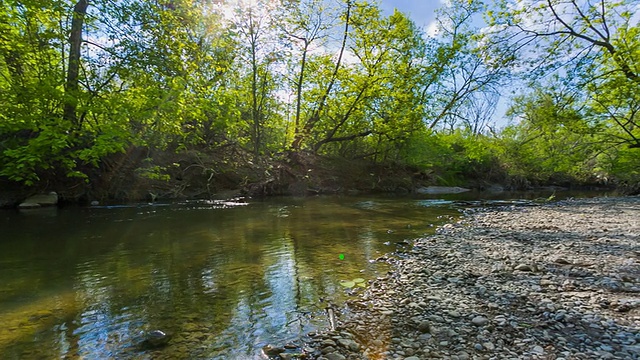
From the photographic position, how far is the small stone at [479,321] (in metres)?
3.50

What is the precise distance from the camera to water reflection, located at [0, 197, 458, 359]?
11.1 ft

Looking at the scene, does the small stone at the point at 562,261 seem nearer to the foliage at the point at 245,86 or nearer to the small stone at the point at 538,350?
the small stone at the point at 538,350

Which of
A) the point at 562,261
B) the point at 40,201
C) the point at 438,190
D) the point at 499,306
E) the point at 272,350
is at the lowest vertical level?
the point at 272,350

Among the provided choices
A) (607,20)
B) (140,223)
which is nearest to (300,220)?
(140,223)

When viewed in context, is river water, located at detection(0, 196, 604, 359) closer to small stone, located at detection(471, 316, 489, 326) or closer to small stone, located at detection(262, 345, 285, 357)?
small stone, located at detection(262, 345, 285, 357)

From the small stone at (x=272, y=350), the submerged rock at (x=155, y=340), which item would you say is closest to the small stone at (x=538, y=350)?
the small stone at (x=272, y=350)

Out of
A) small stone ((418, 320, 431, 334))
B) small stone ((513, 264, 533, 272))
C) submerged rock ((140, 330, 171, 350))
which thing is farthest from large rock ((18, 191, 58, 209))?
small stone ((513, 264, 533, 272))

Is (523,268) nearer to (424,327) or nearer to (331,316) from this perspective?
(424,327)

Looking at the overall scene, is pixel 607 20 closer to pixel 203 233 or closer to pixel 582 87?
pixel 582 87

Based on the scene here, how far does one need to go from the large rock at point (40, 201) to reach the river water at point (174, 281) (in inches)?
161

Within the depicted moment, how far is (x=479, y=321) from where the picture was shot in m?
3.53

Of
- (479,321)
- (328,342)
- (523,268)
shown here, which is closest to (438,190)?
(523,268)

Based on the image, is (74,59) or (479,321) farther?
(74,59)

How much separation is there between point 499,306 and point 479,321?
61 cm
